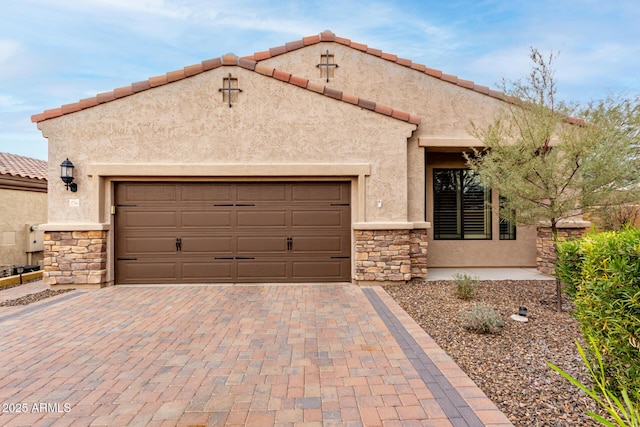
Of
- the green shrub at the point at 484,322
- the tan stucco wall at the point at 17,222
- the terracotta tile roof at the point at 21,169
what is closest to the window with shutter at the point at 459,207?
the green shrub at the point at 484,322

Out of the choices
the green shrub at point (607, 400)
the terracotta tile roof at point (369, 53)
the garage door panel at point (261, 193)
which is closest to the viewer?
the green shrub at point (607, 400)

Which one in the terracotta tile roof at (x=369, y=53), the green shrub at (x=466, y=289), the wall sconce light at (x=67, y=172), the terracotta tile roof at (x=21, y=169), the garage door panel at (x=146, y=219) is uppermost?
the terracotta tile roof at (x=369, y=53)

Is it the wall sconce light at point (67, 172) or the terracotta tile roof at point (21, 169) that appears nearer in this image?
the wall sconce light at point (67, 172)

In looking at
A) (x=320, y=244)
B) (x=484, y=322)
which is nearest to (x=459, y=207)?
(x=320, y=244)

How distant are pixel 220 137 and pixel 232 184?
118 centimetres

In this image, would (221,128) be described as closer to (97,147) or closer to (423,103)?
(97,147)

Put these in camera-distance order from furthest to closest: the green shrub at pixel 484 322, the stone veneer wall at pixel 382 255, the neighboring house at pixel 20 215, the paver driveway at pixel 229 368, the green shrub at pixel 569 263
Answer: the neighboring house at pixel 20 215, the stone veneer wall at pixel 382 255, the green shrub at pixel 484 322, the green shrub at pixel 569 263, the paver driveway at pixel 229 368

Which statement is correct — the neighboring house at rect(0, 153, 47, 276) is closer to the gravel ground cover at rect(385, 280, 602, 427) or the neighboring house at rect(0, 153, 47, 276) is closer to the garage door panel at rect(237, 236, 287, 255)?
the garage door panel at rect(237, 236, 287, 255)

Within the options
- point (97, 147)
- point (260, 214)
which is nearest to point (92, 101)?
point (97, 147)

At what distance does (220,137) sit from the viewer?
7527 mm

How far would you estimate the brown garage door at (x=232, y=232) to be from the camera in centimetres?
774

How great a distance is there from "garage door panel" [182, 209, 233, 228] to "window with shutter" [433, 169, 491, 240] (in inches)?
244

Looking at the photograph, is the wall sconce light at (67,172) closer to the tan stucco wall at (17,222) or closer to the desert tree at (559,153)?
the tan stucco wall at (17,222)

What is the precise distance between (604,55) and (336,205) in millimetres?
19055
